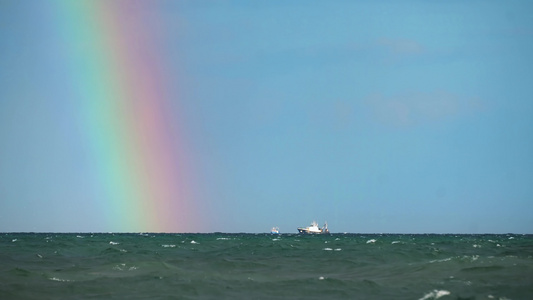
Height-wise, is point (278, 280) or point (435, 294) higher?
point (278, 280)

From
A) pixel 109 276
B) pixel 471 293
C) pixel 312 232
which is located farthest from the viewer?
pixel 312 232

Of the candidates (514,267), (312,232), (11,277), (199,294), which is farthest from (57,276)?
(312,232)

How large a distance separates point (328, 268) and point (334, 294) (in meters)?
10.4

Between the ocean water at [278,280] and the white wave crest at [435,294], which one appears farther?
the ocean water at [278,280]

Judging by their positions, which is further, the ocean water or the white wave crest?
the ocean water

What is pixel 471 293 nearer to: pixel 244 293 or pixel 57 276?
pixel 244 293

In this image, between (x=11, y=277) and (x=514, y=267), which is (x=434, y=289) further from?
(x=11, y=277)

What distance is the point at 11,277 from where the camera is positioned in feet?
90.2

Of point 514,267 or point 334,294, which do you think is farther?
point 514,267

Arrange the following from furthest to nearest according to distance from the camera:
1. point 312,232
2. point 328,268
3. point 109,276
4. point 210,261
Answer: point 312,232, point 210,261, point 328,268, point 109,276

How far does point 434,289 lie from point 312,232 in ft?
558

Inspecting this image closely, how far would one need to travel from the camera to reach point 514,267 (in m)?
28.8

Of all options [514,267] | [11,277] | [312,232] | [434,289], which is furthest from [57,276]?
[312,232]

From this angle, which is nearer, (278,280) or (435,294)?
(435,294)
